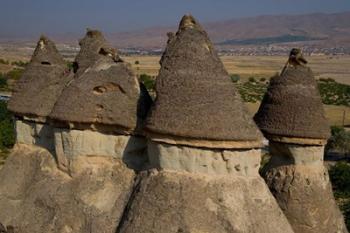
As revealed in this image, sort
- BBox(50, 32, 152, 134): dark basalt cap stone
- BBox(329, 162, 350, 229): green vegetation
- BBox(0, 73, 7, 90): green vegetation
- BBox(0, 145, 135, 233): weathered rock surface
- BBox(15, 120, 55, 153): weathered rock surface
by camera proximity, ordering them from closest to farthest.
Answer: BBox(0, 145, 135, 233): weathered rock surface < BBox(50, 32, 152, 134): dark basalt cap stone < BBox(15, 120, 55, 153): weathered rock surface < BBox(329, 162, 350, 229): green vegetation < BBox(0, 73, 7, 90): green vegetation

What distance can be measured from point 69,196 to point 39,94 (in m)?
3.53

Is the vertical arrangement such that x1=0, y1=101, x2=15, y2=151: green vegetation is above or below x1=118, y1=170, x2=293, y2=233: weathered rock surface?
below

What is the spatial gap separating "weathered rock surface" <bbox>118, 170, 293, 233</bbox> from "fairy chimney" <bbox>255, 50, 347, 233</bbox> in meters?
2.03

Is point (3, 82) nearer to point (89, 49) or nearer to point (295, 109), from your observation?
point (89, 49)

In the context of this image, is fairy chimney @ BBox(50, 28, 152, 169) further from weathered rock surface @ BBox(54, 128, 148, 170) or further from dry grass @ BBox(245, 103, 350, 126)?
dry grass @ BBox(245, 103, 350, 126)

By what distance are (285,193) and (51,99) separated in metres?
6.53

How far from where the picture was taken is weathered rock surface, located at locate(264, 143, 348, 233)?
12195mm

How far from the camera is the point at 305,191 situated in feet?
40.1

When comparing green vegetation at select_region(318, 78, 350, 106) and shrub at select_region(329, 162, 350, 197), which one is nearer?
shrub at select_region(329, 162, 350, 197)

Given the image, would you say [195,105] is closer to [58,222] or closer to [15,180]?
[58,222]

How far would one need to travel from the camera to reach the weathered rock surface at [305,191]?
1220 cm

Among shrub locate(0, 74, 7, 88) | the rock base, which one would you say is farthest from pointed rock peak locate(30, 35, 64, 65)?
shrub locate(0, 74, 7, 88)

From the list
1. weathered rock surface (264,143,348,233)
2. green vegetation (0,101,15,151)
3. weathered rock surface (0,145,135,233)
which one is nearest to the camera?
weathered rock surface (0,145,135,233)

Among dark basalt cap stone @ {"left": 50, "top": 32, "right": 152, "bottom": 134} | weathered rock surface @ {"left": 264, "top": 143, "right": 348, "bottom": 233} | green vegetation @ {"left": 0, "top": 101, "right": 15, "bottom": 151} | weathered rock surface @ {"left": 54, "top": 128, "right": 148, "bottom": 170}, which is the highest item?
dark basalt cap stone @ {"left": 50, "top": 32, "right": 152, "bottom": 134}
